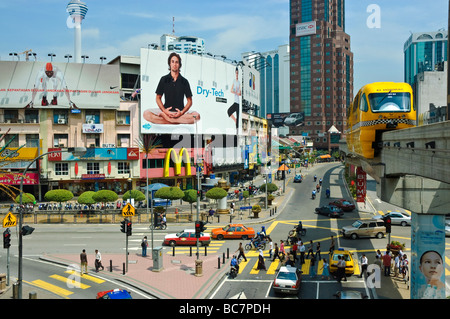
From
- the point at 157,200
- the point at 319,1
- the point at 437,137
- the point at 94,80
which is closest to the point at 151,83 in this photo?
the point at 94,80

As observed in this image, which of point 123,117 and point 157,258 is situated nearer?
point 157,258

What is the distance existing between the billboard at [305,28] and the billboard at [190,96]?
303 ft

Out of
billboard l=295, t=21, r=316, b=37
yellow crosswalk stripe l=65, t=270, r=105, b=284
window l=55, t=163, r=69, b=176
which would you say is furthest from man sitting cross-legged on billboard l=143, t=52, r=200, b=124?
billboard l=295, t=21, r=316, b=37

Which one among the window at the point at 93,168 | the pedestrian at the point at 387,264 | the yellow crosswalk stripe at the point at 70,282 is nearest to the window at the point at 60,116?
the window at the point at 93,168

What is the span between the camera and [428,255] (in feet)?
60.2

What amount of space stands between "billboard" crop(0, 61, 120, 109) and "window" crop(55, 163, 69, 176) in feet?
28.3

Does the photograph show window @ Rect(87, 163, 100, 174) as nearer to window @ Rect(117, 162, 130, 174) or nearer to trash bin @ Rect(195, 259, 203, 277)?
window @ Rect(117, 162, 130, 174)

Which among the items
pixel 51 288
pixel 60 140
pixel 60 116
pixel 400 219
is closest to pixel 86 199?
pixel 51 288

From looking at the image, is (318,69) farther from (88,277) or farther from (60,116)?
(88,277)

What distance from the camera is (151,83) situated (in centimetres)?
6662

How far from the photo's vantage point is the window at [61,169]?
195 feet

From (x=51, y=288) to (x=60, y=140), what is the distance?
4333cm

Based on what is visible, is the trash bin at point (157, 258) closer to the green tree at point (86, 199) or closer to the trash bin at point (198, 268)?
the trash bin at point (198, 268)
